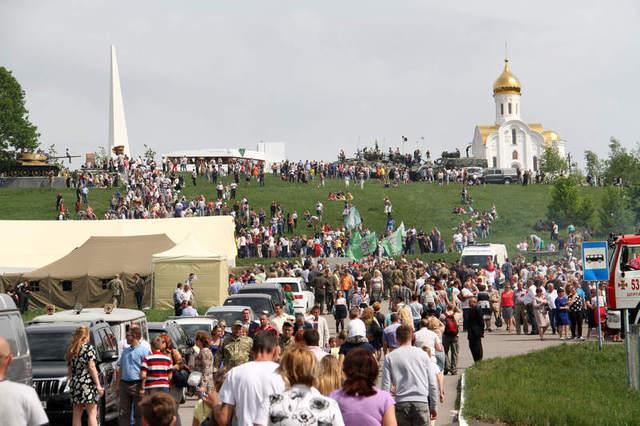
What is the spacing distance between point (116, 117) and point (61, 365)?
9965 cm

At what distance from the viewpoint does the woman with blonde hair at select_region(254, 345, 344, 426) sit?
8055 mm

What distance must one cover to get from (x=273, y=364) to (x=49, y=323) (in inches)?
424

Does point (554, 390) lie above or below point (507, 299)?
below

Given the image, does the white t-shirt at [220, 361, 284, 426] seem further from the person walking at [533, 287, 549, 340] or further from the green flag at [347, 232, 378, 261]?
the green flag at [347, 232, 378, 261]

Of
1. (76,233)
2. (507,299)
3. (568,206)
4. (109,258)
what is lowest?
(507,299)

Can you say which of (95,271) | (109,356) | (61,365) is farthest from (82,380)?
(95,271)

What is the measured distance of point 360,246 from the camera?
188 ft

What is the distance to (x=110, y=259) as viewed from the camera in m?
43.4

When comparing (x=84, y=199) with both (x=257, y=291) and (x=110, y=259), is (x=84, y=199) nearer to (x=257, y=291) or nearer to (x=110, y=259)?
(x=110, y=259)

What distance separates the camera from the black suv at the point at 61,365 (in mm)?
17031

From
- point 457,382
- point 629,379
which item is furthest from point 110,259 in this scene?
point 629,379

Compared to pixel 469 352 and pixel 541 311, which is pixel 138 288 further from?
pixel 469 352

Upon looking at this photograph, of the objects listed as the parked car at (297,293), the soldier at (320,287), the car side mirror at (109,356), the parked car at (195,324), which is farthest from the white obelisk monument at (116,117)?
the car side mirror at (109,356)

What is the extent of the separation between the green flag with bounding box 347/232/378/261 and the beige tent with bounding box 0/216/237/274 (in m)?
7.48
